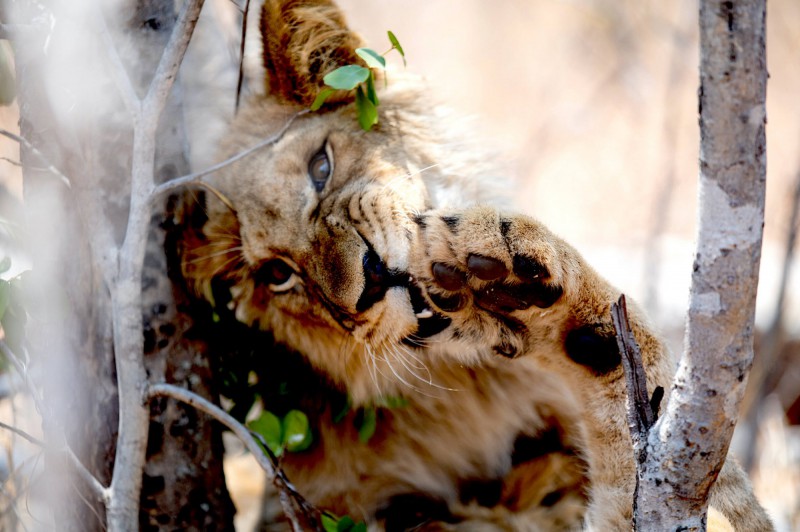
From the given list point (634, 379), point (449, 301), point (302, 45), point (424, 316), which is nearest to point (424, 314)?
point (424, 316)

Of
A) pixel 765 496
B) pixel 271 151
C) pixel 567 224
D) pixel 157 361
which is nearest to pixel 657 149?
pixel 567 224

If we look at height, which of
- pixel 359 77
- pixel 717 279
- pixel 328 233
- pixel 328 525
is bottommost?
pixel 328 525

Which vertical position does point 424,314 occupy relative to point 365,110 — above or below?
below

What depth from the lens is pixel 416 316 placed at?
2182 mm

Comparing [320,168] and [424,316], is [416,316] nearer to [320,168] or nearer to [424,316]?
[424,316]

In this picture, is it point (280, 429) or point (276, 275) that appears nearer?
point (280, 429)

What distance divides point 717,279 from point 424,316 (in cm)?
91

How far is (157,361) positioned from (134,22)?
35.8 inches

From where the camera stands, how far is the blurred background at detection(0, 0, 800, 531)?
5.44 metres

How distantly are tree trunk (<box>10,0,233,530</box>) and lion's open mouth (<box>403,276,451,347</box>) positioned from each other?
2.12ft

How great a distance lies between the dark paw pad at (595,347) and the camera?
2115mm

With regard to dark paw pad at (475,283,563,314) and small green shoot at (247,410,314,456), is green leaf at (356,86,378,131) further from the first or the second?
small green shoot at (247,410,314,456)

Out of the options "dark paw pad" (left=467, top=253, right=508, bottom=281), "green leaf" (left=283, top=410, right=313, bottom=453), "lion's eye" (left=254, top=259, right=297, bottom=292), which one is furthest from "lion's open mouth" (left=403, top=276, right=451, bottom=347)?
"lion's eye" (left=254, top=259, right=297, bottom=292)

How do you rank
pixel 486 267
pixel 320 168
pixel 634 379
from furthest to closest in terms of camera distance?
pixel 320 168, pixel 486 267, pixel 634 379
